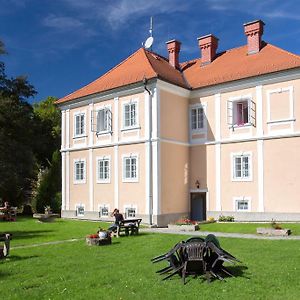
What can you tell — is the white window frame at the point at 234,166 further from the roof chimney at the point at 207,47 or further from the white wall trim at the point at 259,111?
the roof chimney at the point at 207,47

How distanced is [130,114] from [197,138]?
3.97 meters

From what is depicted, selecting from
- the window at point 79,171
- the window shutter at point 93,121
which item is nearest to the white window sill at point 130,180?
the window at point 79,171

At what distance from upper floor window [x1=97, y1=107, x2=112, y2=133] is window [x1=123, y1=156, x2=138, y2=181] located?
8.22 feet

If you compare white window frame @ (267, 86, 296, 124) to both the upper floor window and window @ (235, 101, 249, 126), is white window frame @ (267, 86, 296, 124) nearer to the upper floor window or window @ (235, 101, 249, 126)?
window @ (235, 101, 249, 126)

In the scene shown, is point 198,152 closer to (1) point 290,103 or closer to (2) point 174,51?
(1) point 290,103

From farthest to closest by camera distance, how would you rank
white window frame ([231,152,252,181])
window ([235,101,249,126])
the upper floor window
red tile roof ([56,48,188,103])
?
the upper floor window → red tile roof ([56,48,188,103]) → window ([235,101,249,126]) → white window frame ([231,152,252,181])

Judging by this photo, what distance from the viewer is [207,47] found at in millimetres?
27219

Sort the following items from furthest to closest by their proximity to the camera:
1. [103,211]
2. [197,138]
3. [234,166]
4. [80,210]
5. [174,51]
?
[174,51], [80,210], [103,211], [197,138], [234,166]

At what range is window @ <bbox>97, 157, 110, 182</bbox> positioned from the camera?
1019 inches

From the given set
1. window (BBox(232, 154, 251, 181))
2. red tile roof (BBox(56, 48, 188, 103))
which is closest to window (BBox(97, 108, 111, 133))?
red tile roof (BBox(56, 48, 188, 103))

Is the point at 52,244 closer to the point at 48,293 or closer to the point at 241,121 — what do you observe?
the point at 48,293

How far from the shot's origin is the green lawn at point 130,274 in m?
7.88

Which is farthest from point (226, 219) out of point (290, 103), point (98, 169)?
point (98, 169)

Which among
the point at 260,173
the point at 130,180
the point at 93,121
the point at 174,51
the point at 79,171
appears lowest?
the point at 130,180
